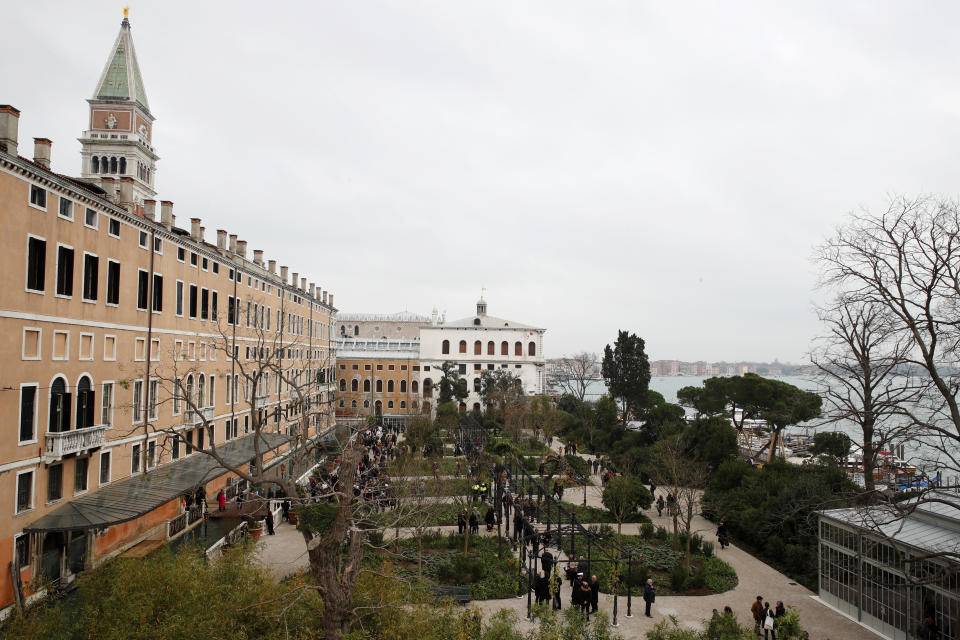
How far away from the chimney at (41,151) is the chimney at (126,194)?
3675mm

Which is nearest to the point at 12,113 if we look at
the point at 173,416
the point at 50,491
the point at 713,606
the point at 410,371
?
the point at 50,491

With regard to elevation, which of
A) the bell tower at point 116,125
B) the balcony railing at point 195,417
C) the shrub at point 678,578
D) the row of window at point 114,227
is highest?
the bell tower at point 116,125

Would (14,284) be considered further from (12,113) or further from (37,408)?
(12,113)

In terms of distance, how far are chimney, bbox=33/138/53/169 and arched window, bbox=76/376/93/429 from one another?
5989 mm

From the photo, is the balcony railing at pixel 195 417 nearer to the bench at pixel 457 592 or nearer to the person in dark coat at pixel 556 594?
the bench at pixel 457 592

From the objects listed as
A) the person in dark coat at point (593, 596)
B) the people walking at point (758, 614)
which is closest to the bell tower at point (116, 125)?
the person in dark coat at point (593, 596)

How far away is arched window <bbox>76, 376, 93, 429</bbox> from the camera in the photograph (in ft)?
56.9

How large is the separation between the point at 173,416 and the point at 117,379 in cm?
474

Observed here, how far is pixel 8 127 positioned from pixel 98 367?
22.9 ft

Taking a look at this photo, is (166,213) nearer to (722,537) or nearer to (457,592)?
(457,592)

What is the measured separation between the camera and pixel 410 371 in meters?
67.3

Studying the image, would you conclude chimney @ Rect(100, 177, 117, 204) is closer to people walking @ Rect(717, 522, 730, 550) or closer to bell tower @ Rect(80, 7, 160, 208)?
people walking @ Rect(717, 522, 730, 550)

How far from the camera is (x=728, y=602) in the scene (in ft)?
53.2

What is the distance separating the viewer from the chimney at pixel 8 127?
48.1 feet
